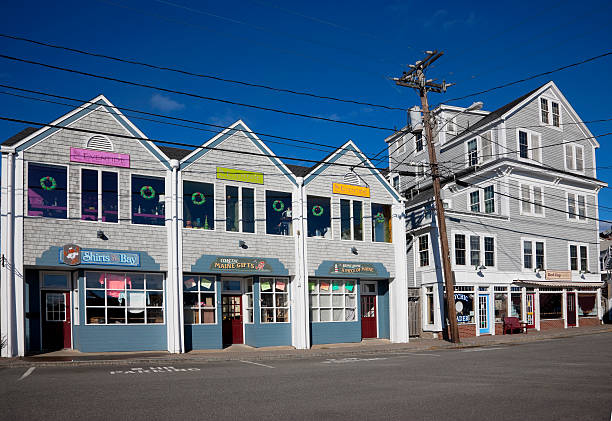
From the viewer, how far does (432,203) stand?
31125 mm

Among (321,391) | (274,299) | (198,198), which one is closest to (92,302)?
(198,198)

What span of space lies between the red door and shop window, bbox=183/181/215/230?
8733 mm

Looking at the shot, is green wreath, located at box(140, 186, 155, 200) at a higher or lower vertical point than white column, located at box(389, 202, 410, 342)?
higher

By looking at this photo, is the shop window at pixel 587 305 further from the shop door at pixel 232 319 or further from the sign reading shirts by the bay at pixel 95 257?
the sign reading shirts by the bay at pixel 95 257

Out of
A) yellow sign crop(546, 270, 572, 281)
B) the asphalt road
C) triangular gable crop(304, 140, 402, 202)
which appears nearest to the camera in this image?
the asphalt road

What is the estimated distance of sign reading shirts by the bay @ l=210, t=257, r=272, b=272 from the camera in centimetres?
2370

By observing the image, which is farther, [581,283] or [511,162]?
[581,283]

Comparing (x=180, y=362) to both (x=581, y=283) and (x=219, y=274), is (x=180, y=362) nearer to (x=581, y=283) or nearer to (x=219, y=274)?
(x=219, y=274)

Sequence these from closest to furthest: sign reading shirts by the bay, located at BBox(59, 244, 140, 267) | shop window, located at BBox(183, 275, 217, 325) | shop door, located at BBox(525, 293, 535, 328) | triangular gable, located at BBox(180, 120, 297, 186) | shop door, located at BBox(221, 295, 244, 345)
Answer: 1. sign reading shirts by the bay, located at BBox(59, 244, 140, 267)
2. shop window, located at BBox(183, 275, 217, 325)
3. triangular gable, located at BBox(180, 120, 297, 186)
4. shop door, located at BBox(221, 295, 244, 345)
5. shop door, located at BBox(525, 293, 535, 328)

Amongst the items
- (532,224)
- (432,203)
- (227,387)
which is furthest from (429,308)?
(227,387)

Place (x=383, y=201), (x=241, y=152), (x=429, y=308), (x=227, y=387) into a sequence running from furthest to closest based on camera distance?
(x=429, y=308)
(x=383, y=201)
(x=241, y=152)
(x=227, y=387)

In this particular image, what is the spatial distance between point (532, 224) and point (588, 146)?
8.77 m

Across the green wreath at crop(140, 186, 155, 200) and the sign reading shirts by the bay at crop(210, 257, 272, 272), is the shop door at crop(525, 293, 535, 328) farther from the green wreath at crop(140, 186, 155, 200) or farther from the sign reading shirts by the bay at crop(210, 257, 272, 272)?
the green wreath at crop(140, 186, 155, 200)

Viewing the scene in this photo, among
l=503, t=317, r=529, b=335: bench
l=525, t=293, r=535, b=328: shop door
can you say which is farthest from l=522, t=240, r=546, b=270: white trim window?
l=503, t=317, r=529, b=335: bench
